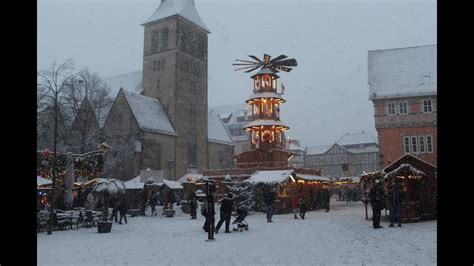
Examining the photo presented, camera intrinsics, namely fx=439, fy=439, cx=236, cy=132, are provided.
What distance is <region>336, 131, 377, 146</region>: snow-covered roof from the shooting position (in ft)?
312

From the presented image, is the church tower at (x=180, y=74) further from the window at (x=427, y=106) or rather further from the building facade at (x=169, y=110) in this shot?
the window at (x=427, y=106)

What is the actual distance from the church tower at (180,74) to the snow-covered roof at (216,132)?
2.63 meters

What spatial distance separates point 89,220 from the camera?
21422 mm

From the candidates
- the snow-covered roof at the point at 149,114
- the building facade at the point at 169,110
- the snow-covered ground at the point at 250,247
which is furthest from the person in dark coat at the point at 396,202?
the snow-covered roof at the point at 149,114

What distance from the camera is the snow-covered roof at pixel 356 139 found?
95.0 m

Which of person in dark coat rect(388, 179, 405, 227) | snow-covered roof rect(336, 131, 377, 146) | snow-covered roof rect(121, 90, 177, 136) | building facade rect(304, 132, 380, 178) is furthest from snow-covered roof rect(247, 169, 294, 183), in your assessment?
snow-covered roof rect(336, 131, 377, 146)

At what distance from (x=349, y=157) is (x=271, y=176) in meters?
63.5

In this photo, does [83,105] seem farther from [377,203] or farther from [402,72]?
[377,203]

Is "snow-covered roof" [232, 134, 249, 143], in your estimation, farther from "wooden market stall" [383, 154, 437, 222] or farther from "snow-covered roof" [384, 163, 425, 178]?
"snow-covered roof" [384, 163, 425, 178]

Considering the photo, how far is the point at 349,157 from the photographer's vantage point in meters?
91.9
